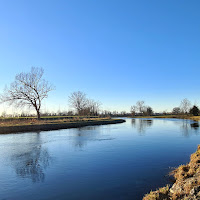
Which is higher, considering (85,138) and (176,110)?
(176,110)

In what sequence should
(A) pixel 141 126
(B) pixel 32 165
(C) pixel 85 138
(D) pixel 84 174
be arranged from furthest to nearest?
(A) pixel 141 126
(C) pixel 85 138
(B) pixel 32 165
(D) pixel 84 174

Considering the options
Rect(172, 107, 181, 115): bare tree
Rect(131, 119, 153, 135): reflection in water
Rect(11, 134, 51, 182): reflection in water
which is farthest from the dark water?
Rect(172, 107, 181, 115): bare tree

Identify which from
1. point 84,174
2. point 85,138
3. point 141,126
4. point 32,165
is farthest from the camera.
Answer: point 141,126

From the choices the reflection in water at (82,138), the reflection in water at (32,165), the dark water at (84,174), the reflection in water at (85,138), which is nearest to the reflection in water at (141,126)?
the reflection in water at (85,138)

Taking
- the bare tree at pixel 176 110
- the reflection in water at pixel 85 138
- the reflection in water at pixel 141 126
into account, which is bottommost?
the reflection in water at pixel 141 126

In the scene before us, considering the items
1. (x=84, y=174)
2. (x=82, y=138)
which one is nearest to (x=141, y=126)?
(x=82, y=138)

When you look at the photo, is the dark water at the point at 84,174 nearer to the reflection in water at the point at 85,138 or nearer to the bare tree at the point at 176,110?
the reflection in water at the point at 85,138

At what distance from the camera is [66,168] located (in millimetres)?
8008

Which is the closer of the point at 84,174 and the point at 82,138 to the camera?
the point at 84,174

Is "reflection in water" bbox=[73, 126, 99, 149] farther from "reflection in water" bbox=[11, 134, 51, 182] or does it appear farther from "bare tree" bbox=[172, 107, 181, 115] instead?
"bare tree" bbox=[172, 107, 181, 115]

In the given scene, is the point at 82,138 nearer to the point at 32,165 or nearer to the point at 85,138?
the point at 85,138

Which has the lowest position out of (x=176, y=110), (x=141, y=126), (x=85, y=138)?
(x=141, y=126)

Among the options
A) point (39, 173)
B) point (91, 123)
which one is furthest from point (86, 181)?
point (91, 123)

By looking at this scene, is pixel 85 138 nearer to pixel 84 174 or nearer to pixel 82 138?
pixel 82 138
